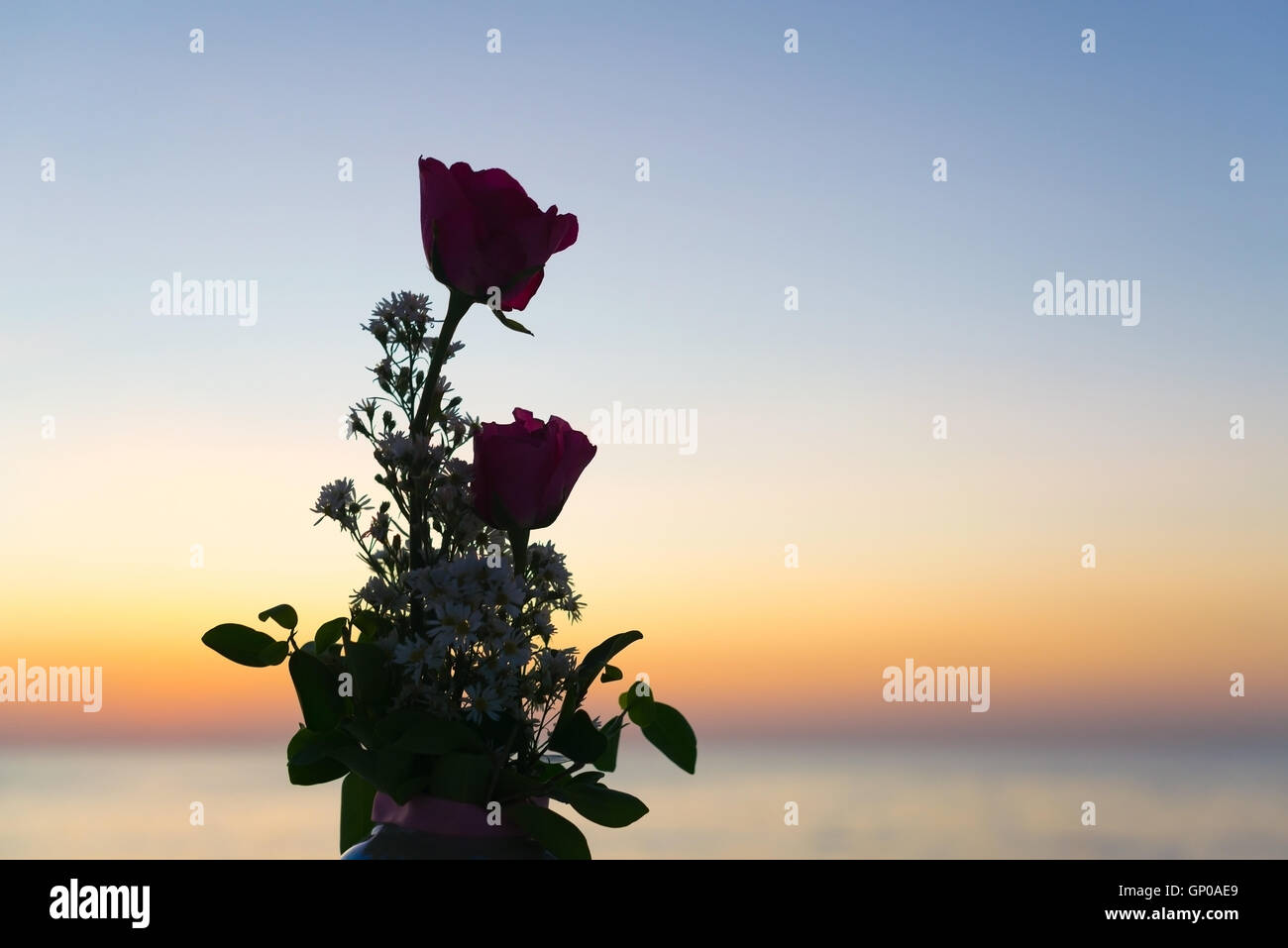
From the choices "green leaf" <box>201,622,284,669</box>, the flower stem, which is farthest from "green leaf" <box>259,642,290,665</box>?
the flower stem

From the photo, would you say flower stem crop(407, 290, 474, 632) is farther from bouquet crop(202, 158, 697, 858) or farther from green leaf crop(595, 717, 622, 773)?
green leaf crop(595, 717, 622, 773)

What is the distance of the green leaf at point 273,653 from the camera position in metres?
1.01

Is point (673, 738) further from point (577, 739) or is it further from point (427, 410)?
point (427, 410)

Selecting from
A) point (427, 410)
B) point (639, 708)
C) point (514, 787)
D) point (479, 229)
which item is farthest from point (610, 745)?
point (479, 229)

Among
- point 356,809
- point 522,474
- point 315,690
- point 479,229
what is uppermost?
point 479,229

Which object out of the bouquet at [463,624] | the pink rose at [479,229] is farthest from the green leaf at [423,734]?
the pink rose at [479,229]

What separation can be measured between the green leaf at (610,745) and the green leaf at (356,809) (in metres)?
0.22

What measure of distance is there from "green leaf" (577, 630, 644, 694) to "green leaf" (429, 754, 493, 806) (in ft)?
0.38

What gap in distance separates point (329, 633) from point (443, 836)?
0.76 ft

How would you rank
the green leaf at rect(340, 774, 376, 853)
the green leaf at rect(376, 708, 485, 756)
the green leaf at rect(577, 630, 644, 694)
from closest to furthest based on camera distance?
the green leaf at rect(376, 708, 485, 756) → the green leaf at rect(577, 630, 644, 694) → the green leaf at rect(340, 774, 376, 853)

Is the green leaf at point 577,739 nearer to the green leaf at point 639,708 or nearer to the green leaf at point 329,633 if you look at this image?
the green leaf at point 639,708

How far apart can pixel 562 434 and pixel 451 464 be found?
0.34 ft

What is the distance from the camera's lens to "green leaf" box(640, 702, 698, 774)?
108 cm

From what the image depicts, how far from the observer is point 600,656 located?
A: 992 mm
